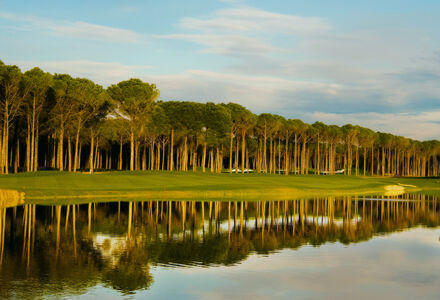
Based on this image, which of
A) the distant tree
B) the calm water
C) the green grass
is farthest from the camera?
the distant tree

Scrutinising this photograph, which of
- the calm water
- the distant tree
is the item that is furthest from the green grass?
the distant tree

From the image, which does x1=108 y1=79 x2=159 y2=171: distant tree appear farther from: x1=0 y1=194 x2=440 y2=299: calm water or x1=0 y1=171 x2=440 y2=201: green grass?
x1=0 y1=194 x2=440 y2=299: calm water

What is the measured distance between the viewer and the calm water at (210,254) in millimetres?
17797

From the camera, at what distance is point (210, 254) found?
24.5m

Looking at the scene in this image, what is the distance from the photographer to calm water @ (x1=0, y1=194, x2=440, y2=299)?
17797 millimetres

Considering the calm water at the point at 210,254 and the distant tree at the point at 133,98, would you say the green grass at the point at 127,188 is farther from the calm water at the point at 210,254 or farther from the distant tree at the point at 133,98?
the distant tree at the point at 133,98

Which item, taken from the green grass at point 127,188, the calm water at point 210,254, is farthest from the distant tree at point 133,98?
the calm water at point 210,254

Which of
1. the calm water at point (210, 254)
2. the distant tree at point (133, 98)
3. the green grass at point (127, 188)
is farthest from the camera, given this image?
the distant tree at point (133, 98)

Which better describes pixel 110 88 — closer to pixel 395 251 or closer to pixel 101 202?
pixel 101 202

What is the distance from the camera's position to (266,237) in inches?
1213

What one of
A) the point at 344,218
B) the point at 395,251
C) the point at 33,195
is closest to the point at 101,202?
the point at 33,195

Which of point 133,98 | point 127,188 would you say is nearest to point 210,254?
point 127,188

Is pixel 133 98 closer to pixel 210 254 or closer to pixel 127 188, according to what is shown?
pixel 127 188

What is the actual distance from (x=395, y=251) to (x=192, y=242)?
11.1 meters
